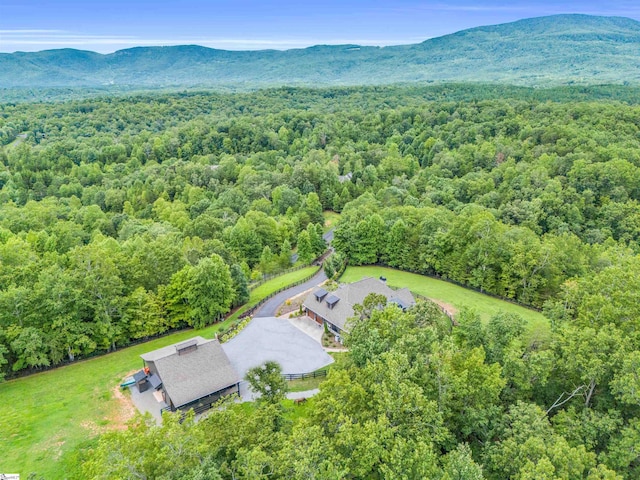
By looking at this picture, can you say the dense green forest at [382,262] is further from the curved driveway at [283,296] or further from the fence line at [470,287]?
the curved driveway at [283,296]

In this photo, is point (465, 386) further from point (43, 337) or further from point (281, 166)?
point (281, 166)

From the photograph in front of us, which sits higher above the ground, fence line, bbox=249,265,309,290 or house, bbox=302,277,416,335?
house, bbox=302,277,416,335

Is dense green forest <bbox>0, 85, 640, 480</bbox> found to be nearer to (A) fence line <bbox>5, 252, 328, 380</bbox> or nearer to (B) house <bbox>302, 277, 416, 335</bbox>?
(A) fence line <bbox>5, 252, 328, 380</bbox>

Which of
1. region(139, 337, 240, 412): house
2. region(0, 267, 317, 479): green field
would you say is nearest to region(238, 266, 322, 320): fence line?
region(0, 267, 317, 479): green field

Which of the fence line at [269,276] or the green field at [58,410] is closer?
the green field at [58,410]

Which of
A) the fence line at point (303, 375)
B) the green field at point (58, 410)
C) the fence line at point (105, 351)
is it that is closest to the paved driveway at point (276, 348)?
the fence line at point (303, 375)

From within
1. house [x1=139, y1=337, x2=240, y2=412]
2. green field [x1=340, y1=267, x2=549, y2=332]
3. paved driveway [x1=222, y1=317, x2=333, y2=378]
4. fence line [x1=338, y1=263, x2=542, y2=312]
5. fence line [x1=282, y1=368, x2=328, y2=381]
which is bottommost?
fence line [x1=338, y1=263, x2=542, y2=312]

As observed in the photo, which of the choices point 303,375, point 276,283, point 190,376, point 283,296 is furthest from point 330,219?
point 190,376
